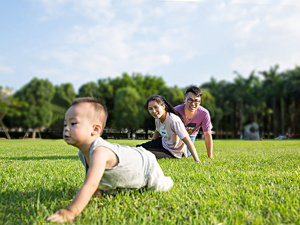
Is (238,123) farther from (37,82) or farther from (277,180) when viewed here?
(277,180)

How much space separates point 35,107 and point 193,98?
17.4 metres

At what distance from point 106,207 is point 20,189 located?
3.54 feet

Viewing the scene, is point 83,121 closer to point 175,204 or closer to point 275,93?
point 175,204

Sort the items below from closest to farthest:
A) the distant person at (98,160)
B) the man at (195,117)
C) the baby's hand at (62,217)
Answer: the baby's hand at (62,217), the distant person at (98,160), the man at (195,117)

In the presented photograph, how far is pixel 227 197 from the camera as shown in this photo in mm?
2205

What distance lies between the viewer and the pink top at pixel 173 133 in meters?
4.52

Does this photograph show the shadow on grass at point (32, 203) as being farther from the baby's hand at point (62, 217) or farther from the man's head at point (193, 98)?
the man's head at point (193, 98)

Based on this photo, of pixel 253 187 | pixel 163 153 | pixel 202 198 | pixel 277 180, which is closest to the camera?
pixel 202 198

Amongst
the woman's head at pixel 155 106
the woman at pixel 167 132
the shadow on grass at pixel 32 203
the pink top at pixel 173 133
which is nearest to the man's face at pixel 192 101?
the woman at pixel 167 132

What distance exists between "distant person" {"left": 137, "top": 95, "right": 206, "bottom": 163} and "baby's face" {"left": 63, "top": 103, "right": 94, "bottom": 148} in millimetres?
2371

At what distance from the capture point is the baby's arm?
1704mm

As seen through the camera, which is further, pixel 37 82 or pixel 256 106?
pixel 256 106

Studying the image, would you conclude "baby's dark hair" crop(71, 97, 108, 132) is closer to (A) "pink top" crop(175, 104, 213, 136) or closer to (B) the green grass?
(B) the green grass

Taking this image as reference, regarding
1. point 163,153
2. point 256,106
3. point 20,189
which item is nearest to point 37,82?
point 163,153
